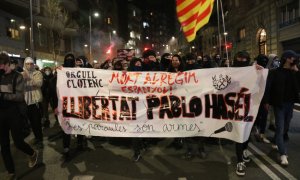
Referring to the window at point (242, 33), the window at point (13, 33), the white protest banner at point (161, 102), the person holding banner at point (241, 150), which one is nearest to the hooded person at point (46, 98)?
the white protest banner at point (161, 102)

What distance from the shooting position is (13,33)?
2620 cm

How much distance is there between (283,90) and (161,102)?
81.8 inches

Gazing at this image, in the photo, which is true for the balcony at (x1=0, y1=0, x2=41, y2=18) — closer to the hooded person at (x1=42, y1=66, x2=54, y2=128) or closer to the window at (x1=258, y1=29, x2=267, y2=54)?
the hooded person at (x1=42, y1=66, x2=54, y2=128)

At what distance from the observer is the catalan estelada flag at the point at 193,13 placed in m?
12.2

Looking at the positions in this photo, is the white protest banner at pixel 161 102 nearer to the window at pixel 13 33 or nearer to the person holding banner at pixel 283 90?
the person holding banner at pixel 283 90

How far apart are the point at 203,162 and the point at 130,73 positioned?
205 centimetres

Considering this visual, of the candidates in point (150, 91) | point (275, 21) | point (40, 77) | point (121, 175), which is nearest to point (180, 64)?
point (150, 91)

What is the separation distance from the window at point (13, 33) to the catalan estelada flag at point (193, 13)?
1604 cm

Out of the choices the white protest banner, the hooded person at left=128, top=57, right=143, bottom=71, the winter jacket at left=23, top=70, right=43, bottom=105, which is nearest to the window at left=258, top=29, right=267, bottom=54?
the hooded person at left=128, top=57, right=143, bottom=71

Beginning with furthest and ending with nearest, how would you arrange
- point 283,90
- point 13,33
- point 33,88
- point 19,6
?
point 13,33
point 19,6
point 33,88
point 283,90

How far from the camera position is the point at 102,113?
269 inches

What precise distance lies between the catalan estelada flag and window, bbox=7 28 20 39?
16.0 metres

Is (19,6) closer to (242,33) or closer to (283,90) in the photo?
(242,33)

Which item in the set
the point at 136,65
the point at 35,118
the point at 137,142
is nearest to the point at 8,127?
the point at 137,142
